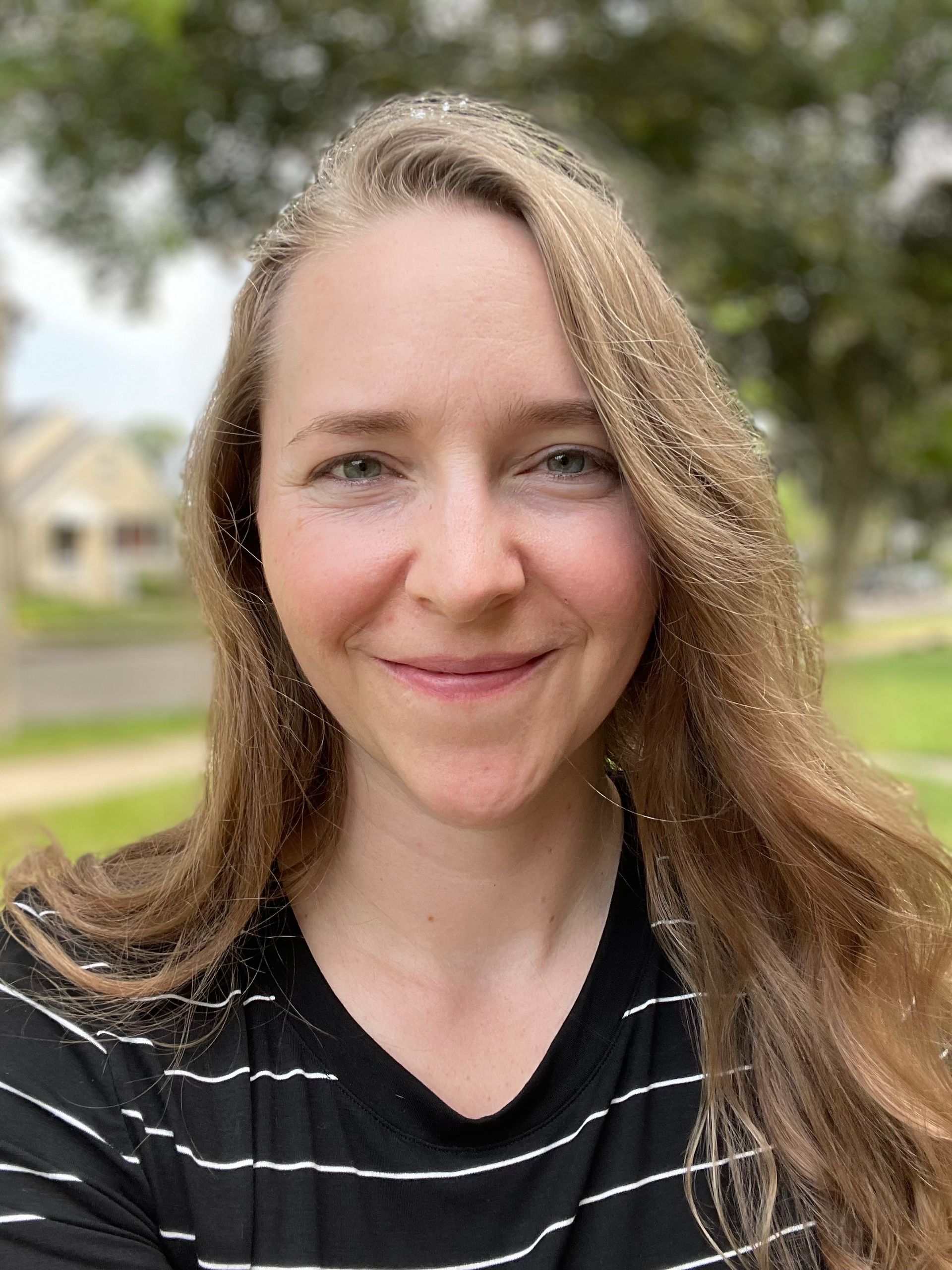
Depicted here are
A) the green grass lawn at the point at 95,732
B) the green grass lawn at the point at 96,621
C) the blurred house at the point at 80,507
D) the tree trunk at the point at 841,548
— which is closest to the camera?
the green grass lawn at the point at 95,732

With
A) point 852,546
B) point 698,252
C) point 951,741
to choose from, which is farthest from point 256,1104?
point 852,546

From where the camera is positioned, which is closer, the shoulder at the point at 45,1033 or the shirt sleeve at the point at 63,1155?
the shirt sleeve at the point at 63,1155

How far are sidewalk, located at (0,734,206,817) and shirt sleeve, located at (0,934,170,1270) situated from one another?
21.3 feet

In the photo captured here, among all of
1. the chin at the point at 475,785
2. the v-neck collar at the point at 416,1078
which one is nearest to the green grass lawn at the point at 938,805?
the v-neck collar at the point at 416,1078

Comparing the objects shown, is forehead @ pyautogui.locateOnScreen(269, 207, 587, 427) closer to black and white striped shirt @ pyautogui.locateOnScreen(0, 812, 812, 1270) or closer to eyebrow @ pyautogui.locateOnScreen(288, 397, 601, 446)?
eyebrow @ pyautogui.locateOnScreen(288, 397, 601, 446)

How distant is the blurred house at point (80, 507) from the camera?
35.5 m

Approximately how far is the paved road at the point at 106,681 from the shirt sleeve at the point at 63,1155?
33.4 feet

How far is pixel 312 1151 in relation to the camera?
1408 millimetres

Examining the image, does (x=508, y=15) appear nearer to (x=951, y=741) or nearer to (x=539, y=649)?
(x=951, y=741)

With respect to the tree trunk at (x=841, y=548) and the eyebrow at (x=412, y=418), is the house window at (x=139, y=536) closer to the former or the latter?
the tree trunk at (x=841, y=548)

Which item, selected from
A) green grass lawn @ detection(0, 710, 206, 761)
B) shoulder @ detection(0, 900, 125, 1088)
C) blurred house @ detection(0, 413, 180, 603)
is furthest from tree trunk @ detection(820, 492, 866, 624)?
shoulder @ detection(0, 900, 125, 1088)

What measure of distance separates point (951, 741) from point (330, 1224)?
1011 centimetres

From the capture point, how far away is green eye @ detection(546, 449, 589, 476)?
4.86 feet

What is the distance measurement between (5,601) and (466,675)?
10.6 metres
